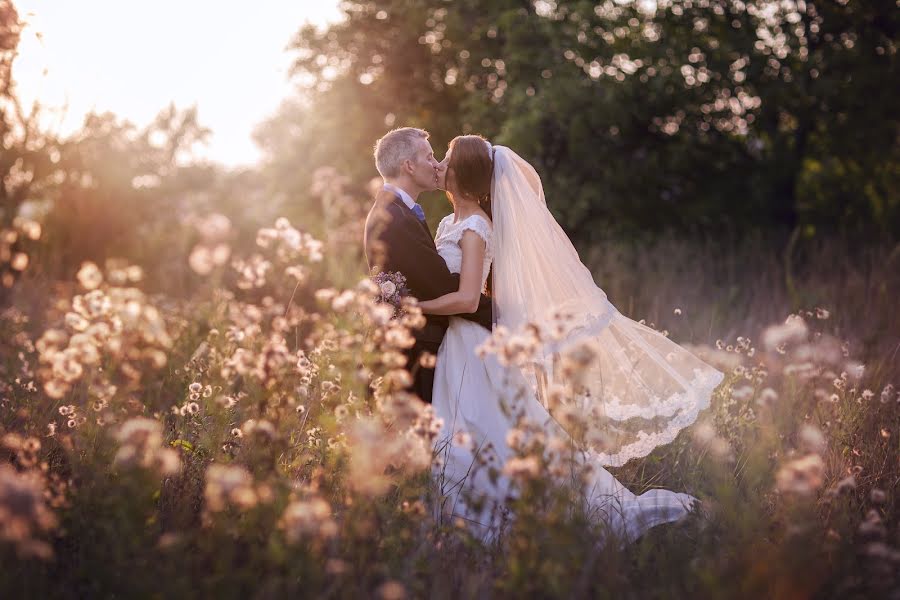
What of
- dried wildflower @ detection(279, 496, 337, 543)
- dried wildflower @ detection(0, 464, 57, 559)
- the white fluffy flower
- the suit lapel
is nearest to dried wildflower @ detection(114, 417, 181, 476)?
dried wildflower @ detection(0, 464, 57, 559)

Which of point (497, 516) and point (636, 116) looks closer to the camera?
point (497, 516)

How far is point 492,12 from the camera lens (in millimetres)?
11328

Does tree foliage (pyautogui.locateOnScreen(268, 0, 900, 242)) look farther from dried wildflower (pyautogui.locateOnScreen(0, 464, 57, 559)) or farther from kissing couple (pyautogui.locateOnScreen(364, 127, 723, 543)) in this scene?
dried wildflower (pyautogui.locateOnScreen(0, 464, 57, 559))

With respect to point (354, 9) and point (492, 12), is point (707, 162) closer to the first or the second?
point (492, 12)

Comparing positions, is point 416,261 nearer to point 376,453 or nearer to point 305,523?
point 376,453

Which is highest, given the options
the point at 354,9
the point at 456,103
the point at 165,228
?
the point at 354,9

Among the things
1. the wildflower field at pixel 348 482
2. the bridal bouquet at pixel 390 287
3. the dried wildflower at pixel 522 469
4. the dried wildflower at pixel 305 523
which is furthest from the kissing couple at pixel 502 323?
the dried wildflower at pixel 305 523

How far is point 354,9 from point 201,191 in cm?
2499

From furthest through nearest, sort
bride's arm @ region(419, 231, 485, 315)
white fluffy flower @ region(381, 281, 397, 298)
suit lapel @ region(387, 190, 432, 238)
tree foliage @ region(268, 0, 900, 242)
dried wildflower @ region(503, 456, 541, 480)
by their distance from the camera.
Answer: tree foliage @ region(268, 0, 900, 242)
suit lapel @ region(387, 190, 432, 238)
bride's arm @ region(419, 231, 485, 315)
white fluffy flower @ region(381, 281, 397, 298)
dried wildflower @ region(503, 456, 541, 480)

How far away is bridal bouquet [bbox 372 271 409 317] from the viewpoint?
10.7ft

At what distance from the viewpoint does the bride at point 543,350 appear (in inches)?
148

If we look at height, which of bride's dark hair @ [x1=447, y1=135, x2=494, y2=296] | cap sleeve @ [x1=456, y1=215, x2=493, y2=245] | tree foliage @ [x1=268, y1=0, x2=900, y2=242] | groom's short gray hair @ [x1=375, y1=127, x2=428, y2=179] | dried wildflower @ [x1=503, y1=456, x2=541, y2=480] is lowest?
dried wildflower @ [x1=503, y1=456, x2=541, y2=480]

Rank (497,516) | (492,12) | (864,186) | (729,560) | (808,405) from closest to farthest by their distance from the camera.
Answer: (729,560), (497,516), (808,405), (492,12), (864,186)

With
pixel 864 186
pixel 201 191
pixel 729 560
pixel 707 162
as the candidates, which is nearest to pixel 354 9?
pixel 707 162
